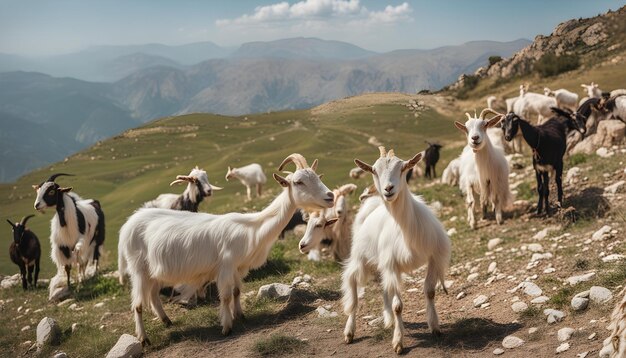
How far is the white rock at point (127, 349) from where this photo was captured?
7.84 meters

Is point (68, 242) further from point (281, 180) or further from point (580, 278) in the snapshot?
point (580, 278)

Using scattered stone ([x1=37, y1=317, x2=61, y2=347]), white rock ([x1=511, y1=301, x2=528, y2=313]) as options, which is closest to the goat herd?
white rock ([x1=511, y1=301, x2=528, y2=313])

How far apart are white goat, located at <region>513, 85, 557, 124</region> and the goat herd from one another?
8630 millimetres

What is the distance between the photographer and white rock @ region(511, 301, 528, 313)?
670cm

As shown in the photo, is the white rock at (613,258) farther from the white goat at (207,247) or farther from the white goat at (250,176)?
the white goat at (250,176)

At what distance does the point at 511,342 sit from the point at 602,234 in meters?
3.71

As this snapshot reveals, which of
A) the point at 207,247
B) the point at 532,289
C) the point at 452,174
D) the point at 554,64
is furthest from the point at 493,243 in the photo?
the point at 554,64

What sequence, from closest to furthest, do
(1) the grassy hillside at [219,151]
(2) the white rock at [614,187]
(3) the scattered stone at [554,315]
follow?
(3) the scattered stone at [554,315] < (2) the white rock at [614,187] < (1) the grassy hillside at [219,151]

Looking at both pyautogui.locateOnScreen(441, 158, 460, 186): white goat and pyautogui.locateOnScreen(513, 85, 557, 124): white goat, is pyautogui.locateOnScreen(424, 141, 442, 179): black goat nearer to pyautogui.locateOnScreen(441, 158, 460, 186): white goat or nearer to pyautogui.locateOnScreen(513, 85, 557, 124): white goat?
pyautogui.locateOnScreen(441, 158, 460, 186): white goat

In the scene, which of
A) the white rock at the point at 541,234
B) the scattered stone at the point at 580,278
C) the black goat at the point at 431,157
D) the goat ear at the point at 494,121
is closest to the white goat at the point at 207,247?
the scattered stone at the point at 580,278

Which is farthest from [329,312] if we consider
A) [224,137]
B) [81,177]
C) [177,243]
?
[224,137]

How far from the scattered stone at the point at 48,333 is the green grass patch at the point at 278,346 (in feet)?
15.8

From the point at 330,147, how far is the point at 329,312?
27.2 metres

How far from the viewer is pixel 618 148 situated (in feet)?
47.6
